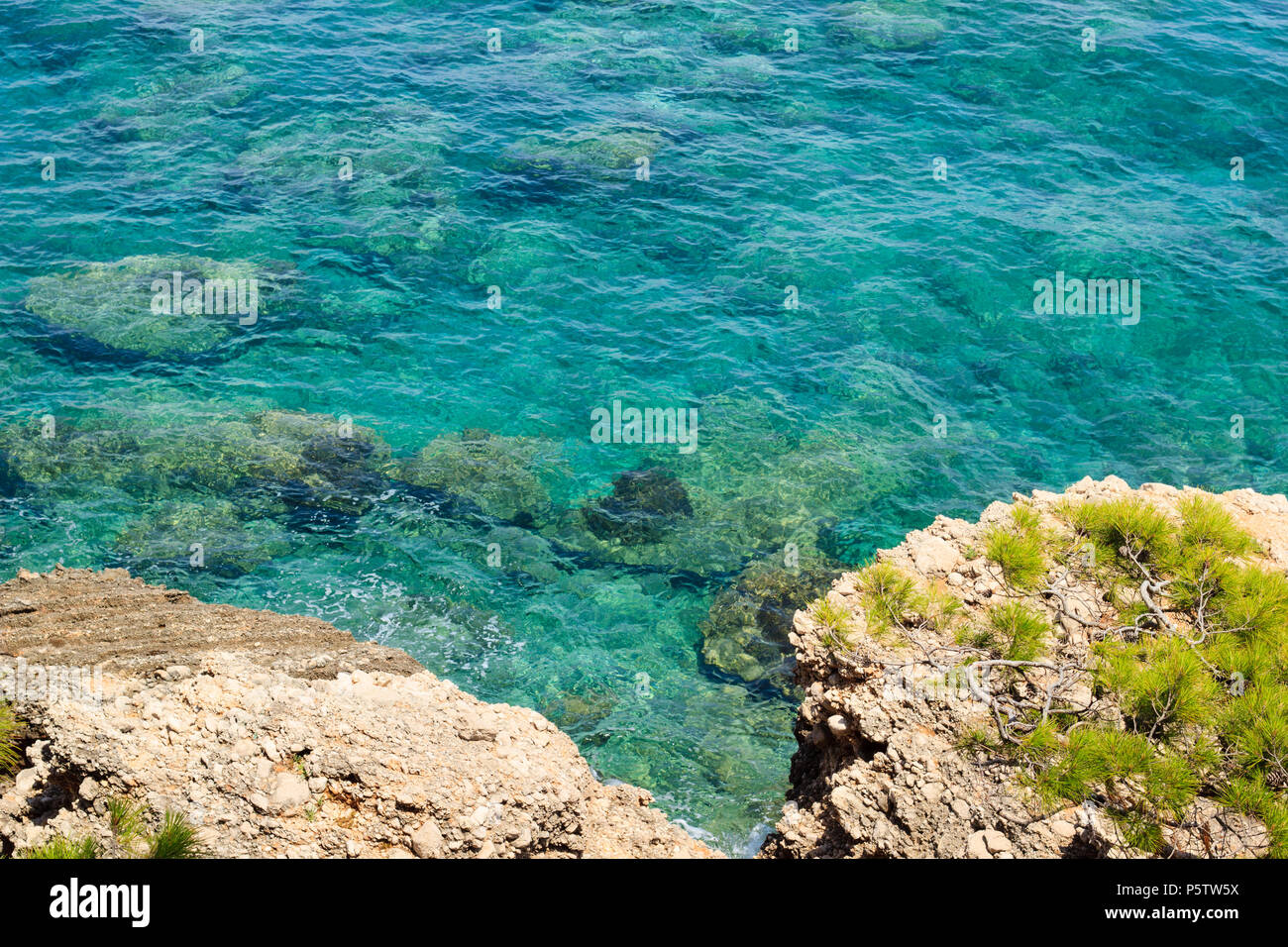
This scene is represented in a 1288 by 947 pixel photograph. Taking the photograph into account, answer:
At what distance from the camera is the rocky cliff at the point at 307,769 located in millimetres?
10734

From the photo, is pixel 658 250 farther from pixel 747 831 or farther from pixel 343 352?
pixel 747 831

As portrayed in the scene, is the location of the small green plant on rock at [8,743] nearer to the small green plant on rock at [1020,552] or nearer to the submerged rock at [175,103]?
the small green plant on rock at [1020,552]

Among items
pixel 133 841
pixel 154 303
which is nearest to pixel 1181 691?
pixel 133 841

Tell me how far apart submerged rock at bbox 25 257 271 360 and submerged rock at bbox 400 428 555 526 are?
805cm

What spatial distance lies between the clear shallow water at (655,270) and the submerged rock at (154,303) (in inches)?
23.4

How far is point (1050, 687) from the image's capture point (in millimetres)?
11188

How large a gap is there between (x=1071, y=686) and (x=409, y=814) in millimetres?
7530

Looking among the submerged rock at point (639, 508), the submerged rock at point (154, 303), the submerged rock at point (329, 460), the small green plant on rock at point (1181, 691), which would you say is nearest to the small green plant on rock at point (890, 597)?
the small green plant on rock at point (1181, 691)

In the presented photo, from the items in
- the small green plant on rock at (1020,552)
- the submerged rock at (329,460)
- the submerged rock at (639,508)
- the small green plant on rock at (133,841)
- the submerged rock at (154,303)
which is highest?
the small green plant on rock at (1020,552)

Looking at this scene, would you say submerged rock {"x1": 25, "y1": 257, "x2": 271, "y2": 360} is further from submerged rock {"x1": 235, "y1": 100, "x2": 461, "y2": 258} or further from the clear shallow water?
submerged rock {"x1": 235, "y1": 100, "x2": 461, "y2": 258}

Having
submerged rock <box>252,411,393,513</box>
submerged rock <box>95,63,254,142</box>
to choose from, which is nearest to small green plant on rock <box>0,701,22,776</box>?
submerged rock <box>252,411,393,513</box>
